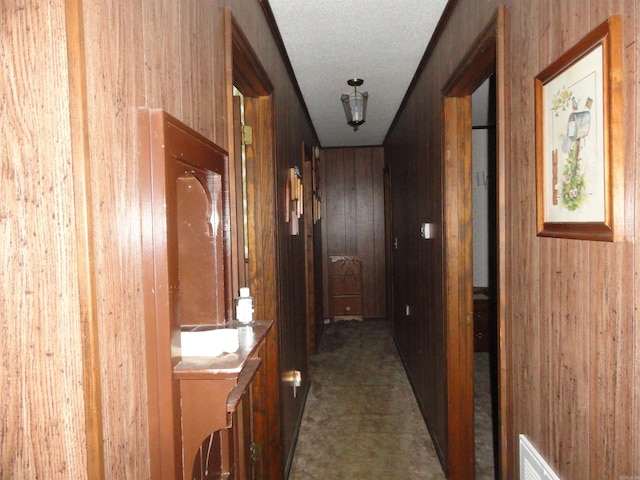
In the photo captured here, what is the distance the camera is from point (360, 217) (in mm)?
6242

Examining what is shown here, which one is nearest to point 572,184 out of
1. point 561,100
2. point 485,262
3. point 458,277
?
point 561,100

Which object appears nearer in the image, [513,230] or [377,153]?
[513,230]

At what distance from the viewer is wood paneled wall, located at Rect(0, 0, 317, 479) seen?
2.10 feet

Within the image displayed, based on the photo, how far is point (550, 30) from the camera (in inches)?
46.3

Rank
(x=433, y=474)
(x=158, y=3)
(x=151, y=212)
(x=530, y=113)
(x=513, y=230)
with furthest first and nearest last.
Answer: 1. (x=433, y=474)
2. (x=513, y=230)
3. (x=530, y=113)
4. (x=158, y=3)
5. (x=151, y=212)

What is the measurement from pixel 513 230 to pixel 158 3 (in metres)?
1.29

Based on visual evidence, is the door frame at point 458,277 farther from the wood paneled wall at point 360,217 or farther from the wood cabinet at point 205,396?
the wood paneled wall at point 360,217

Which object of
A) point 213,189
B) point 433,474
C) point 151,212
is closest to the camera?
point 151,212

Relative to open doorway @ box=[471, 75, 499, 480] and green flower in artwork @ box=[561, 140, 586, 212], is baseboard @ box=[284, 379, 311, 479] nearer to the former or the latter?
open doorway @ box=[471, 75, 499, 480]

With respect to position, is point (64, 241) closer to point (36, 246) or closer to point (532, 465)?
point (36, 246)

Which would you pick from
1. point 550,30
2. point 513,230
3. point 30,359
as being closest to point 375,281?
point 513,230

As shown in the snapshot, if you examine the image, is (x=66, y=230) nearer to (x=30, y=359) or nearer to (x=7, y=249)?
(x=7, y=249)

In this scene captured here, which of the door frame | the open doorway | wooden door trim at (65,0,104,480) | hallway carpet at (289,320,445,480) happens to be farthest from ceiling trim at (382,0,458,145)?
hallway carpet at (289,320,445,480)

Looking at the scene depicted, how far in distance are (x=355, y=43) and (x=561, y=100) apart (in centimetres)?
175
